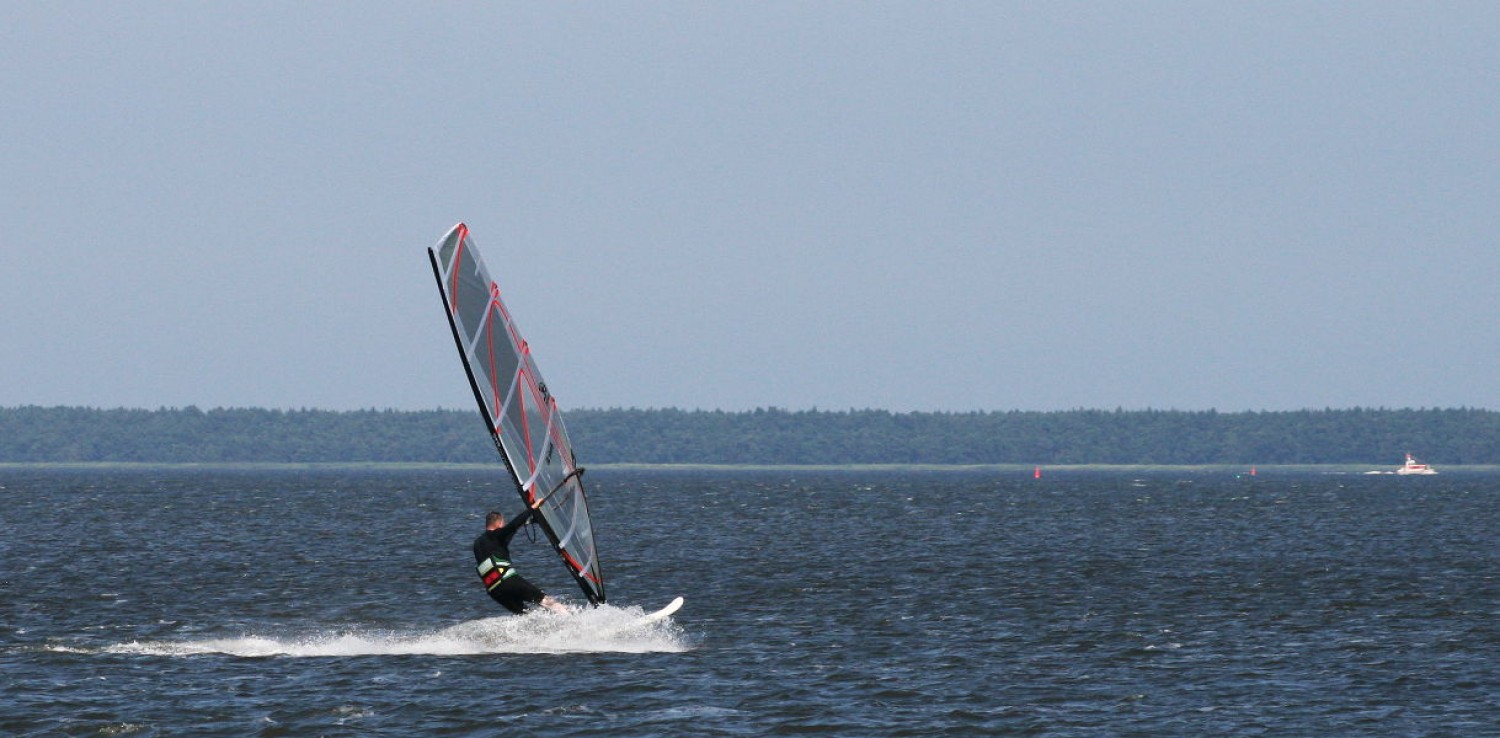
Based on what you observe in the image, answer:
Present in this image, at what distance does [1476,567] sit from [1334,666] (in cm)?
2618

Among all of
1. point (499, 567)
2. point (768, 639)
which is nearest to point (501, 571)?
point (499, 567)

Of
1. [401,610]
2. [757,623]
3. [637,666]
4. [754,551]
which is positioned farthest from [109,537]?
[637,666]

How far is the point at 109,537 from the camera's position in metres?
70.9

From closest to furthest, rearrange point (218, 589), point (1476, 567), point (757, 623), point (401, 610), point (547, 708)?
point (547, 708) < point (757, 623) < point (401, 610) < point (218, 589) < point (1476, 567)

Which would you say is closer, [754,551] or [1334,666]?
[1334,666]

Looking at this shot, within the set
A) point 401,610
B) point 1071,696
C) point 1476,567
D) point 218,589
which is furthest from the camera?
point 1476,567

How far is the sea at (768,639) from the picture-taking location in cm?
2561

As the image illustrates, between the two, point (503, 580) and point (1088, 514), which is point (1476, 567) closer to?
point (503, 580)

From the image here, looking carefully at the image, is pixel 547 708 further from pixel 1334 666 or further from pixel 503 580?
pixel 1334 666

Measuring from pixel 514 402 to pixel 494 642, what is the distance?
18.6 feet

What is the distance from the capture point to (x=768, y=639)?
3450 centimetres

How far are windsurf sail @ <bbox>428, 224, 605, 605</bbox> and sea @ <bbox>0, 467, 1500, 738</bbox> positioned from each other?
2284mm

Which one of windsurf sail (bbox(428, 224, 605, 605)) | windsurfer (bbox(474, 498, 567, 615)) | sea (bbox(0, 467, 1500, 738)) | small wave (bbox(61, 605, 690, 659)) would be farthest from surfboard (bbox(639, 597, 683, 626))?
windsurfer (bbox(474, 498, 567, 615))

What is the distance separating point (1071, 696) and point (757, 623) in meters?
10.8
